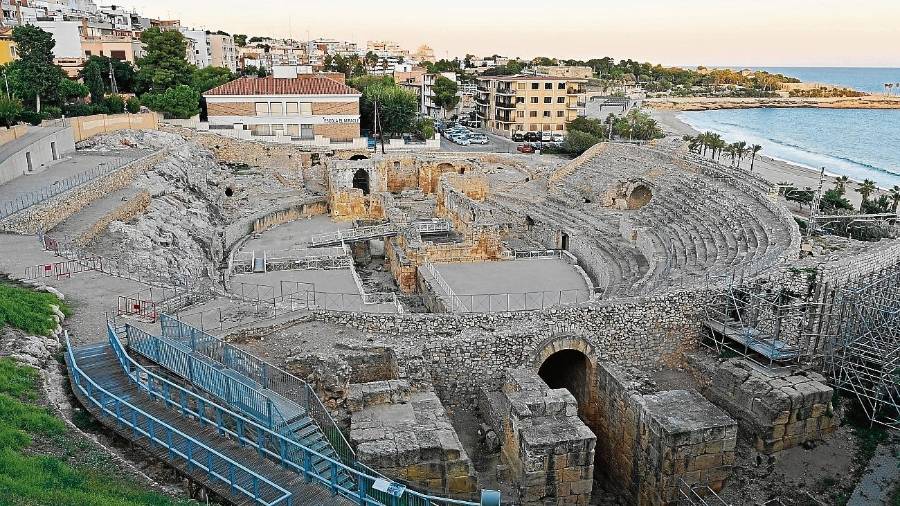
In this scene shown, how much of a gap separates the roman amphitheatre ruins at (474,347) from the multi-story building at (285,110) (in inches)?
870

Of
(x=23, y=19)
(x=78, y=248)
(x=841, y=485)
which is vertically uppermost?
(x=23, y=19)

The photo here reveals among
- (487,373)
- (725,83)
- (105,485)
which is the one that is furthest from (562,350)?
(725,83)

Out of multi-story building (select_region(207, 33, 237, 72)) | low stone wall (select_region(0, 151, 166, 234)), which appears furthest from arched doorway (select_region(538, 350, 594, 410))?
multi-story building (select_region(207, 33, 237, 72))

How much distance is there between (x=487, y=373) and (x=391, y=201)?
19.9m

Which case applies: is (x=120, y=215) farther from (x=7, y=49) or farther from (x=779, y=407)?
(x=7, y=49)

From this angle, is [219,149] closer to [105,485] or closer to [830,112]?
[105,485]

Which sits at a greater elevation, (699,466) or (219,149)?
(219,149)

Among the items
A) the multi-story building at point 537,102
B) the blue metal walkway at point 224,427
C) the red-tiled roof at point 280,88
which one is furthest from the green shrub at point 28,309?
the multi-story building at point 537,102

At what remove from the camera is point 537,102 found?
70.0 meters

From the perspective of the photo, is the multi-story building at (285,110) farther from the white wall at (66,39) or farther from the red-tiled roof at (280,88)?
the white wall at (66,39)

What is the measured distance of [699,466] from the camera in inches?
557

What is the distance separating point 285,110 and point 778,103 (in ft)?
436

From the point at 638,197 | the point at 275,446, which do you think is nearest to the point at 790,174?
the point at 638,197

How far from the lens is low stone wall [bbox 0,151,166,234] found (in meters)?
23.0
